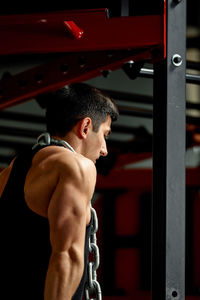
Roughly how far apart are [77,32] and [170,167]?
0.71 meters

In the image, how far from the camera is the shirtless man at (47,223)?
69.9 inches

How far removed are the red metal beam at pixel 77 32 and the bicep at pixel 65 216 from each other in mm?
718

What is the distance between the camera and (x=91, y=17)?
2252mm

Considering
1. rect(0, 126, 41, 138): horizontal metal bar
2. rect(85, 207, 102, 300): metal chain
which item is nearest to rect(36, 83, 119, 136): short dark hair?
rect(85, 207, 102, 300): metal chain

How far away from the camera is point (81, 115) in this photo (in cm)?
221

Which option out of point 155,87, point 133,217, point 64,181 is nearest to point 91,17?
point 155,87

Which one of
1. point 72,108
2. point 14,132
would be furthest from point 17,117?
point 72,108

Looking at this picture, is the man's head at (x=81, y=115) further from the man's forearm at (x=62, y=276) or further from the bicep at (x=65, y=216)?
the man's forearm at (x=62, y=276)

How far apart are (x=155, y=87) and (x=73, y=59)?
73 cm

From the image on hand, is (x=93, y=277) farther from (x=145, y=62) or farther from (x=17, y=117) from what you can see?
(x=17, y=117)

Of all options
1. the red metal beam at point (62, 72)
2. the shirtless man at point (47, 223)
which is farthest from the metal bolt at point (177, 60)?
the shirtless man at point (47, 223)

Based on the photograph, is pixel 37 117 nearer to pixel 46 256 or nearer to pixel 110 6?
pixel 110 6

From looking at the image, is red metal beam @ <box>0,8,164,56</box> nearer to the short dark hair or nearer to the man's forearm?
the short dark hair

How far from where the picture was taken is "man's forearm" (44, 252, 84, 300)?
68.9 inches
